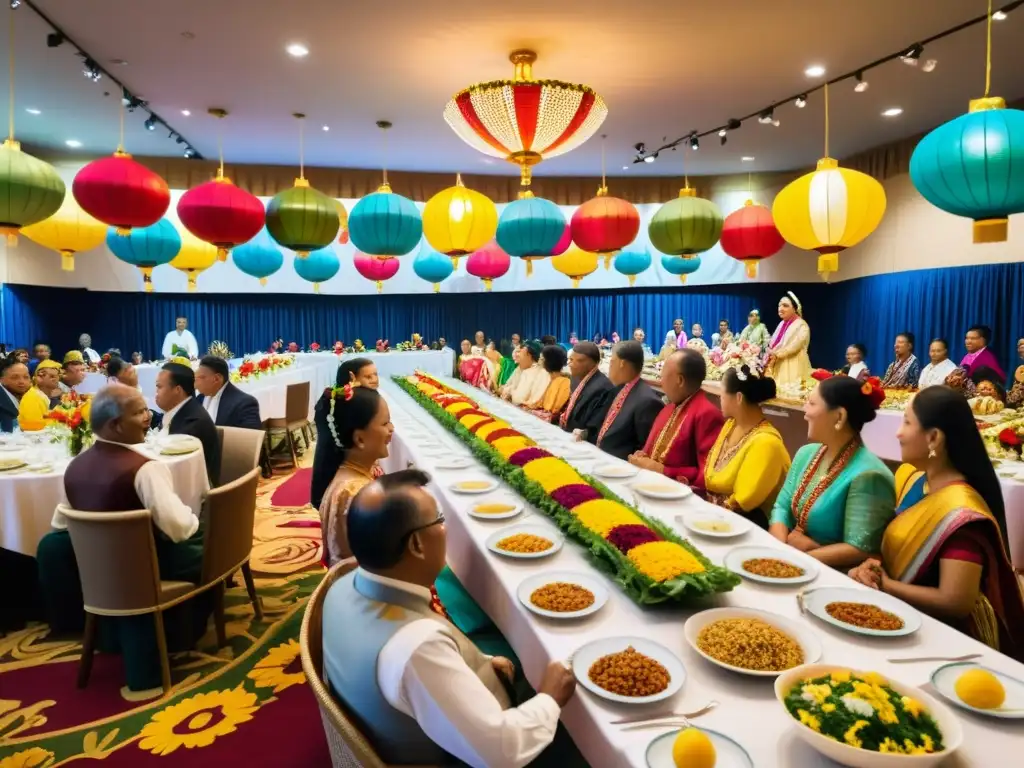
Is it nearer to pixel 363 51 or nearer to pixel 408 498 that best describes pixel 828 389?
pixel 408 498

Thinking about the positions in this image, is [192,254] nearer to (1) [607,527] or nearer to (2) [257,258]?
(2) [257,258]

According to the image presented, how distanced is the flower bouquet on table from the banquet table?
6cm

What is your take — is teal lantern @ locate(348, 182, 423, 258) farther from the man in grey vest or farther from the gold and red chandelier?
the man in grey vest

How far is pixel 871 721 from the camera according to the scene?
1.06 metres

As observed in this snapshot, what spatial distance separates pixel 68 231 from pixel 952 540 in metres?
6.67

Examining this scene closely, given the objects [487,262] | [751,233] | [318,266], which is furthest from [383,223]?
[318,266]

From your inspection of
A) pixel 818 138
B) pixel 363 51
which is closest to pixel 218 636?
pixel 363 51

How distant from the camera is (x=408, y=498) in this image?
1.38 m

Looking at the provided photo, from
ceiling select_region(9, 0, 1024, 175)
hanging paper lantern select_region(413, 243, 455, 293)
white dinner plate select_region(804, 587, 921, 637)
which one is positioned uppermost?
ceiling select_region(9, 0, 1024, 175)

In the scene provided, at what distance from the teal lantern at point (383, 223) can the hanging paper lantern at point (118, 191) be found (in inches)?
54.3

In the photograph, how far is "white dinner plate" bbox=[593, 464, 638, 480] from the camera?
2906 millimetres

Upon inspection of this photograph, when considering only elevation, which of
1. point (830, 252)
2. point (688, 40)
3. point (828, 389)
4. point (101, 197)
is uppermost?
point (688, 40)

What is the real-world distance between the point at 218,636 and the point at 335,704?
242 centimetres

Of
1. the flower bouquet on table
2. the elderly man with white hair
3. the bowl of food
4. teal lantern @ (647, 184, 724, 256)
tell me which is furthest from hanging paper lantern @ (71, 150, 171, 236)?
the bowl of food
